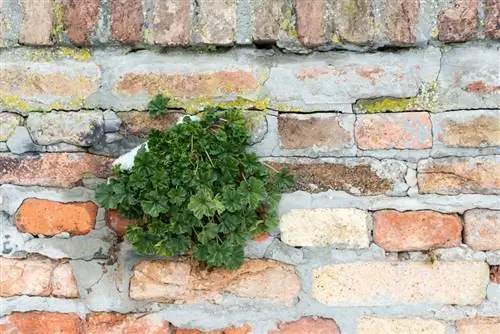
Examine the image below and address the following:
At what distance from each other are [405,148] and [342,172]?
144 millimetres

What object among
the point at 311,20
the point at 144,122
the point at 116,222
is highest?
the point at 311,20

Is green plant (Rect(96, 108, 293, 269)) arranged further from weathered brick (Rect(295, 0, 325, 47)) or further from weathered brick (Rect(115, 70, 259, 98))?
weathered brick (Rect(295, 0, 325, 47))

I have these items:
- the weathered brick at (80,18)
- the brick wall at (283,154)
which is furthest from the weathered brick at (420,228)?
the weathered brick at (80,18)

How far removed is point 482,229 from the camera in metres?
1.38

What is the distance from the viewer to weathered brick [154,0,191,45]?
1.35 meters

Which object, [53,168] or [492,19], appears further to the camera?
[53,168]

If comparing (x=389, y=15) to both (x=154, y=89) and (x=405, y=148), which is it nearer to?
(x=405, y=148)

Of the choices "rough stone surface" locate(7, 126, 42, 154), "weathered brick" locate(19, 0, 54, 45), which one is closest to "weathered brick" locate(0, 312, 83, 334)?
"rough stone surface" locate(7, 126, 42, 154)

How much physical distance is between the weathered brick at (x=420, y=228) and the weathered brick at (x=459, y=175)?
56 mm

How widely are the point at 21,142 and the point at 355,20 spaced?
2.57ft

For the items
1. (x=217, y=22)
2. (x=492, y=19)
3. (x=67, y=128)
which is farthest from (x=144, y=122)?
(x=492, y=19)

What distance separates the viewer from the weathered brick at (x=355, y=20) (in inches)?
51.8

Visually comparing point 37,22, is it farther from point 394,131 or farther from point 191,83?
point 394,131

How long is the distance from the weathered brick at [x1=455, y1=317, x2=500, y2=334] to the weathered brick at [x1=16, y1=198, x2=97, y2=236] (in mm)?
848
